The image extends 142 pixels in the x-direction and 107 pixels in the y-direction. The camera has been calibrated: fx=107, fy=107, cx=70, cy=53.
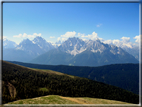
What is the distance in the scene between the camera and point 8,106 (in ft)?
41.0

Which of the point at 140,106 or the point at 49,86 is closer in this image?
the point at 140,106

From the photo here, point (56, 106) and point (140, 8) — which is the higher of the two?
point (140, 8)

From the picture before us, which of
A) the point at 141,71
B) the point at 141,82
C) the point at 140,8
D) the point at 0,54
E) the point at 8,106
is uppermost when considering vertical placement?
the point at 140,8

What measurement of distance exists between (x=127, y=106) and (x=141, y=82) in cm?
327

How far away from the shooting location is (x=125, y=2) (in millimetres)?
10750

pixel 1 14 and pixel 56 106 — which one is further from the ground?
pixel 1 14

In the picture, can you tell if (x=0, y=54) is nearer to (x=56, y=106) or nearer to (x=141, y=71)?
(x=56, y=106)

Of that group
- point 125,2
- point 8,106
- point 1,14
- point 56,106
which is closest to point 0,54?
point 1,14

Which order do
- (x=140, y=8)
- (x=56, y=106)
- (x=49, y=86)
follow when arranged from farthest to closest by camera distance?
(x=49, y=86) < (x=56, y=106) < (x=140, y=8)

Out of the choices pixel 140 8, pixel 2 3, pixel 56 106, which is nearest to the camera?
pixel 2 3

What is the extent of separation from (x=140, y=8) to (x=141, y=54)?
488cm

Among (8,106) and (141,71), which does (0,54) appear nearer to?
(8,106)

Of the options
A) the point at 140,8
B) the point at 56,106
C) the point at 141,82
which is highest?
the point at 140,8

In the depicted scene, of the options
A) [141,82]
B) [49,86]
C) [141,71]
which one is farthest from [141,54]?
[49,86]
